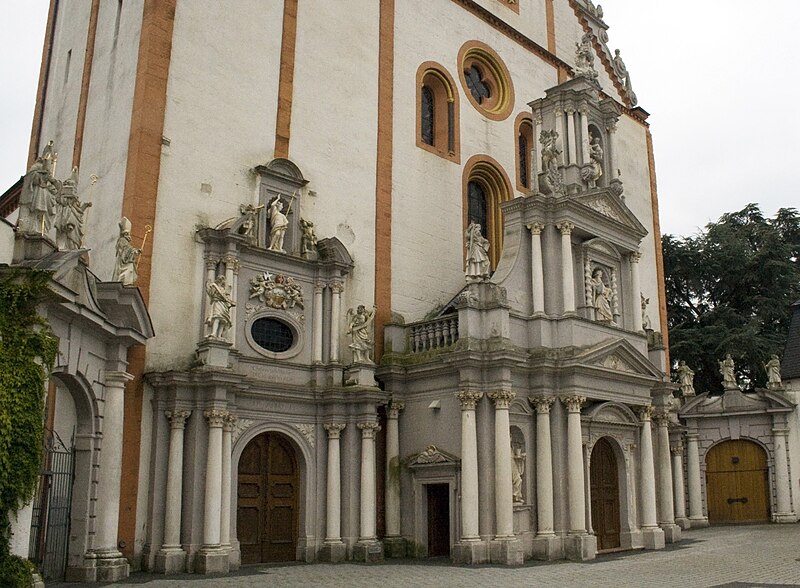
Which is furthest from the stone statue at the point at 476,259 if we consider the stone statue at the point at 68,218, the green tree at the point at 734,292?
the green tree at the point at 734,292

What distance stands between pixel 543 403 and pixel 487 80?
13.6m

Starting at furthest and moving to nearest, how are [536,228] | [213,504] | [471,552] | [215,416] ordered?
[536,228] → [471,552] → [215,416] → [213,504]

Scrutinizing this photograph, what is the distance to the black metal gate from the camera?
1694 centimetres

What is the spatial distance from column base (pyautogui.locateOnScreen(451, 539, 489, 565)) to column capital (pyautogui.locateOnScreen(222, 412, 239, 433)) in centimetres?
622

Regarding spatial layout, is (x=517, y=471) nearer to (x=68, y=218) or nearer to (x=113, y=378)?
(x=113, y=378)

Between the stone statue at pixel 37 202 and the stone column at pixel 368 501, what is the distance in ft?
33.5

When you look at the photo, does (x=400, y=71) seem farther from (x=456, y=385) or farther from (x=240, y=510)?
(x=240, y=510)

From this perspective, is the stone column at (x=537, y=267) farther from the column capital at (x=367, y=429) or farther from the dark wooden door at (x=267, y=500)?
the dark wooden door at (x=267, y=500)

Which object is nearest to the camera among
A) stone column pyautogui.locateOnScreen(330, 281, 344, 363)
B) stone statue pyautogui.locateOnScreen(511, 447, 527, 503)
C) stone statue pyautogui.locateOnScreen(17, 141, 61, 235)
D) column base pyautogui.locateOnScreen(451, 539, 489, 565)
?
stone statue pyautogui.locateOnScreen(17, 141, 61, 235)

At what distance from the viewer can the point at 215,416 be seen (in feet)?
65.4

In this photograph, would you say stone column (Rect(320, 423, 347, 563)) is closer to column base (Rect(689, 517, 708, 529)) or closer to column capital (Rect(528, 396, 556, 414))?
column capital (Rect(528, 396, 556, 414))

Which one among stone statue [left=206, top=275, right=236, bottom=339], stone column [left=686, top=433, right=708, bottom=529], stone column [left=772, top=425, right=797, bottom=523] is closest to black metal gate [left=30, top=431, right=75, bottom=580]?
stone statue [left=206, top=275, right=236, bottom=339]

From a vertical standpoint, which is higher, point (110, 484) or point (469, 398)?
point (469, 398)

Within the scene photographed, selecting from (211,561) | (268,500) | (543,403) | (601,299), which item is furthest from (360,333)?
(601,299)
